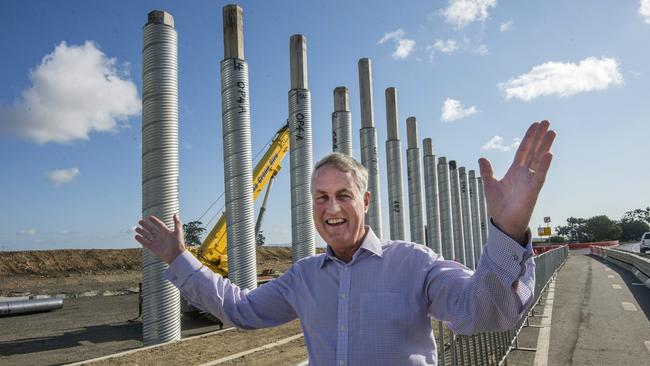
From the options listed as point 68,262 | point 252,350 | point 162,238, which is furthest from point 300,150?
point 68,262

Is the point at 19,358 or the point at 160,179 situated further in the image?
the point at 160,179

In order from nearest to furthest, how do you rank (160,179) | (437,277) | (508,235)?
(508,235) → (437,277) → (160,179)

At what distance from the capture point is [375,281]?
1947mm

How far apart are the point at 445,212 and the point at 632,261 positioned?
32.8 ft

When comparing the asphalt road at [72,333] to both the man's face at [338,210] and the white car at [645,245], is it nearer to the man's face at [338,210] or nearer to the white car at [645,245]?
the man's face at [338,210]

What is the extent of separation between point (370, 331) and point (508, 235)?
27.9 inches

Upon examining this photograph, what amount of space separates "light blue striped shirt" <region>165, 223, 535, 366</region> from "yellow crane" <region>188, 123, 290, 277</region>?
14.3 m

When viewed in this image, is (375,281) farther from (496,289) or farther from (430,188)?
(430,188)

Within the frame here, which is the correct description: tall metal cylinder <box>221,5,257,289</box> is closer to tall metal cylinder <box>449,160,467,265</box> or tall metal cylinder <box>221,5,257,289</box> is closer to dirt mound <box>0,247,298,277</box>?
tall metal cylinder <box>449,160,467,265</box>

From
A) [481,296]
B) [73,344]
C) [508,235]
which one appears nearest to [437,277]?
[481,296]

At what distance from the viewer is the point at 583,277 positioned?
20.5 meters

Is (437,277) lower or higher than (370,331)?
higher

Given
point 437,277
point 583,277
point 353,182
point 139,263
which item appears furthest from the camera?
point 139,263

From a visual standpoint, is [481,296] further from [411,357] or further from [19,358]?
[19,358]
